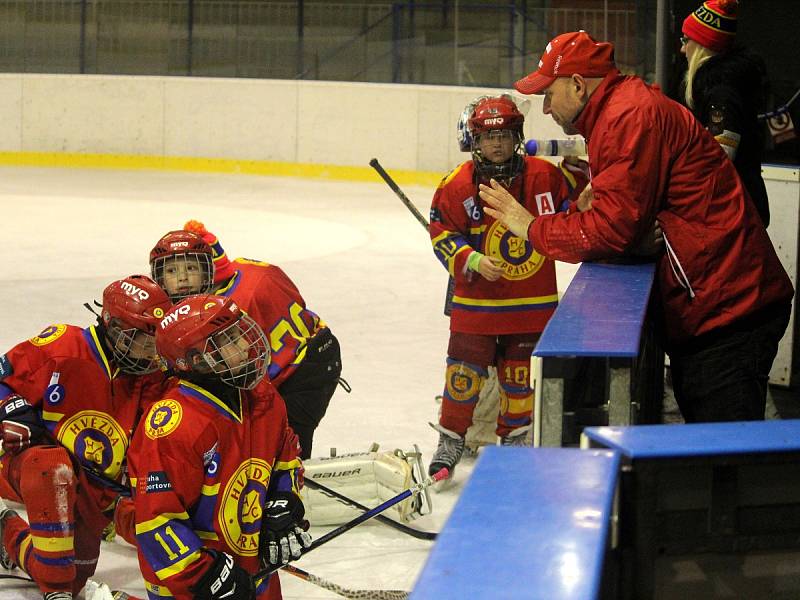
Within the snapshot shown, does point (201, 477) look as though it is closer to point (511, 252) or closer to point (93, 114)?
point (511, 252)

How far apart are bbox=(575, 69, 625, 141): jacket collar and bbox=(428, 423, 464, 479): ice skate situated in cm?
173

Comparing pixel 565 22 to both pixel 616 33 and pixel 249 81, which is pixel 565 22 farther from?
pixel 249 81

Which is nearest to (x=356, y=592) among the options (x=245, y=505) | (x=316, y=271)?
(x=245, y=505)

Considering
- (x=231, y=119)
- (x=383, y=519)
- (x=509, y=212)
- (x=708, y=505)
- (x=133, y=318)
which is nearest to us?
(x=708, y=505)

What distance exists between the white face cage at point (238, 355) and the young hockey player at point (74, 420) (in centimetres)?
52

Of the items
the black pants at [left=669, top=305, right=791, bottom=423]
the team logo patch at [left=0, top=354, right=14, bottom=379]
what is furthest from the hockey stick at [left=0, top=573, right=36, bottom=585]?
the black pants at [left=669, top=305, right=791, bottom=423]

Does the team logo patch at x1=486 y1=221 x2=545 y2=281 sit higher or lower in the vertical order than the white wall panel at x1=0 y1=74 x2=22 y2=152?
higher

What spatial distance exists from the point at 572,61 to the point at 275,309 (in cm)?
130

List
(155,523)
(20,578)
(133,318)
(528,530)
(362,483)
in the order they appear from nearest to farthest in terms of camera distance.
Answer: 1. (528,530)
2. (155,523)
3. (133,318)
4. (20,578)
5. (362,483)

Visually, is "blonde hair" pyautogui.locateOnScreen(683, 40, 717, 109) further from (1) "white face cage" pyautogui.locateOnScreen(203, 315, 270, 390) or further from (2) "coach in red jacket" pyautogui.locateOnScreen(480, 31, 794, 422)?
(1) "white face cage" pyautogui.locateOnScreen(203, 315, 270, 390)

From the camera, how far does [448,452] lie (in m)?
4.22

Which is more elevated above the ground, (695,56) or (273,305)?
(695,56)

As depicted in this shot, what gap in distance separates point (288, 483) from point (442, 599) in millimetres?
1691

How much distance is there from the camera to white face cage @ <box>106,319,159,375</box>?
312cm
